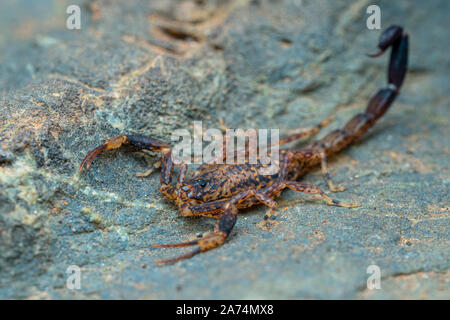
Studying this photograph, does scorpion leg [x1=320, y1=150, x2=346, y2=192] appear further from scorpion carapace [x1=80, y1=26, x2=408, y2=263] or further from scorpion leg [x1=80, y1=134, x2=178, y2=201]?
scorpion leg [x1=80, y1=134, x2=178, y2=201]

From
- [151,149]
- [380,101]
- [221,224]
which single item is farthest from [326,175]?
[151,149]

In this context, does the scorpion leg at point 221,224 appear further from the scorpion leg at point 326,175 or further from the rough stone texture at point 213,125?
the scorpion leg at point 326,175

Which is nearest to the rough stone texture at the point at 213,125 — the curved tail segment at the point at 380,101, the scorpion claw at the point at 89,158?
the scorpion claw at the point at 89,158

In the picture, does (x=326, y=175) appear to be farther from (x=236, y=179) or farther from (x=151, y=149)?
(x=151, y=149)

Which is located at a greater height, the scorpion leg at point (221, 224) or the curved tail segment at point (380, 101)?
the curved tail segment at point (380, 101)

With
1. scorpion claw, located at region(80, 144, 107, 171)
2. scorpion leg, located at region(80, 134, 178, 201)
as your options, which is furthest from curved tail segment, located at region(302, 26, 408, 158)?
scorpion claw, located at region(80, 144, 107, 171)

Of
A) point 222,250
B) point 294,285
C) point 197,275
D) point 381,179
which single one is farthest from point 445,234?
point 197,275

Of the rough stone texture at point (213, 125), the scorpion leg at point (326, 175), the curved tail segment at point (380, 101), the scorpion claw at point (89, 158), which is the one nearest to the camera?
the rough stone texture at point (213, 125)
